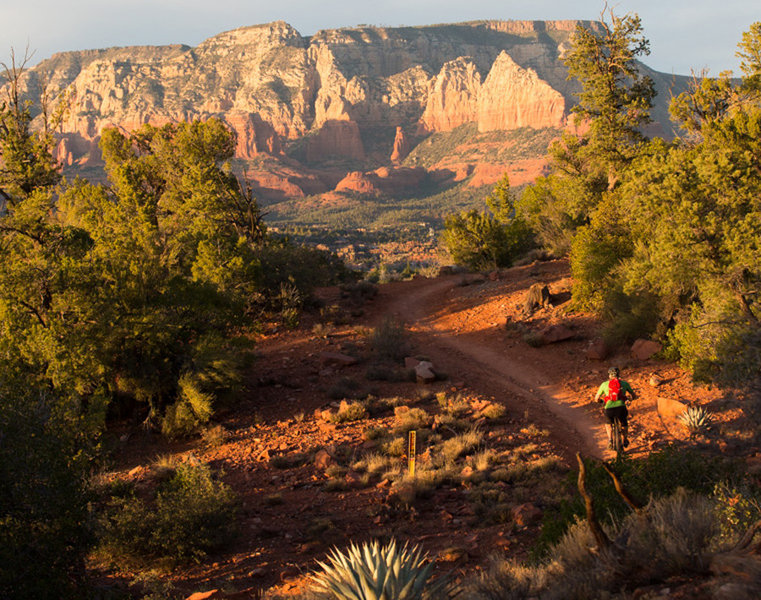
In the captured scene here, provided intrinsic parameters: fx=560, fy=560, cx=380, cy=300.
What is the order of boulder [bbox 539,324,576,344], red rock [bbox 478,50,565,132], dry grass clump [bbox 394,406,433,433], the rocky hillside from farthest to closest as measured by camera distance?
red rock [bbox 478,50,565,132], the rocky hillside, boulder [bbox 539,324,576,344], dry grass clump [bbox 394,406,433,433]

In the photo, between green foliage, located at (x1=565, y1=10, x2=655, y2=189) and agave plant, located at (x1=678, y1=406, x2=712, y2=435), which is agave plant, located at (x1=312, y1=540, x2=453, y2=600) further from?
green foliage, located at (x1=565, y1=10, x2=655, y2=189)

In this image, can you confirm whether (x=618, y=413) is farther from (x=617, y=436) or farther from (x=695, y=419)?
(x=695, y=419)

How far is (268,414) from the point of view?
12.0 meters

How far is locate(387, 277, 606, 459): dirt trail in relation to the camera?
1052 centimetres

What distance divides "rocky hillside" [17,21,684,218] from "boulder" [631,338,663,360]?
385 ft

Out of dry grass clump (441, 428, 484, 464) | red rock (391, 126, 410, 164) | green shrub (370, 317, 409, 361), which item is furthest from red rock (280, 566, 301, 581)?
red rock (391, 126, 410, 164)

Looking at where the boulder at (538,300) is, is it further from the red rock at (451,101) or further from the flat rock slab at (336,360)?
the red rock at (451,101)

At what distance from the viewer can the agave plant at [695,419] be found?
30.6ft

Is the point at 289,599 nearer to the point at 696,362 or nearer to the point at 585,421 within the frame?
the point at 585,421

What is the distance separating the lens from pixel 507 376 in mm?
14141

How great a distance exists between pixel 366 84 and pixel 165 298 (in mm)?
182576

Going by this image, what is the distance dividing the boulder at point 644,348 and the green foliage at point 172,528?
10498mm

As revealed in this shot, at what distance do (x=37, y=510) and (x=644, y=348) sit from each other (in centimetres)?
1273

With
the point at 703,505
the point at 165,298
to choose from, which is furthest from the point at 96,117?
the point at 703,505
